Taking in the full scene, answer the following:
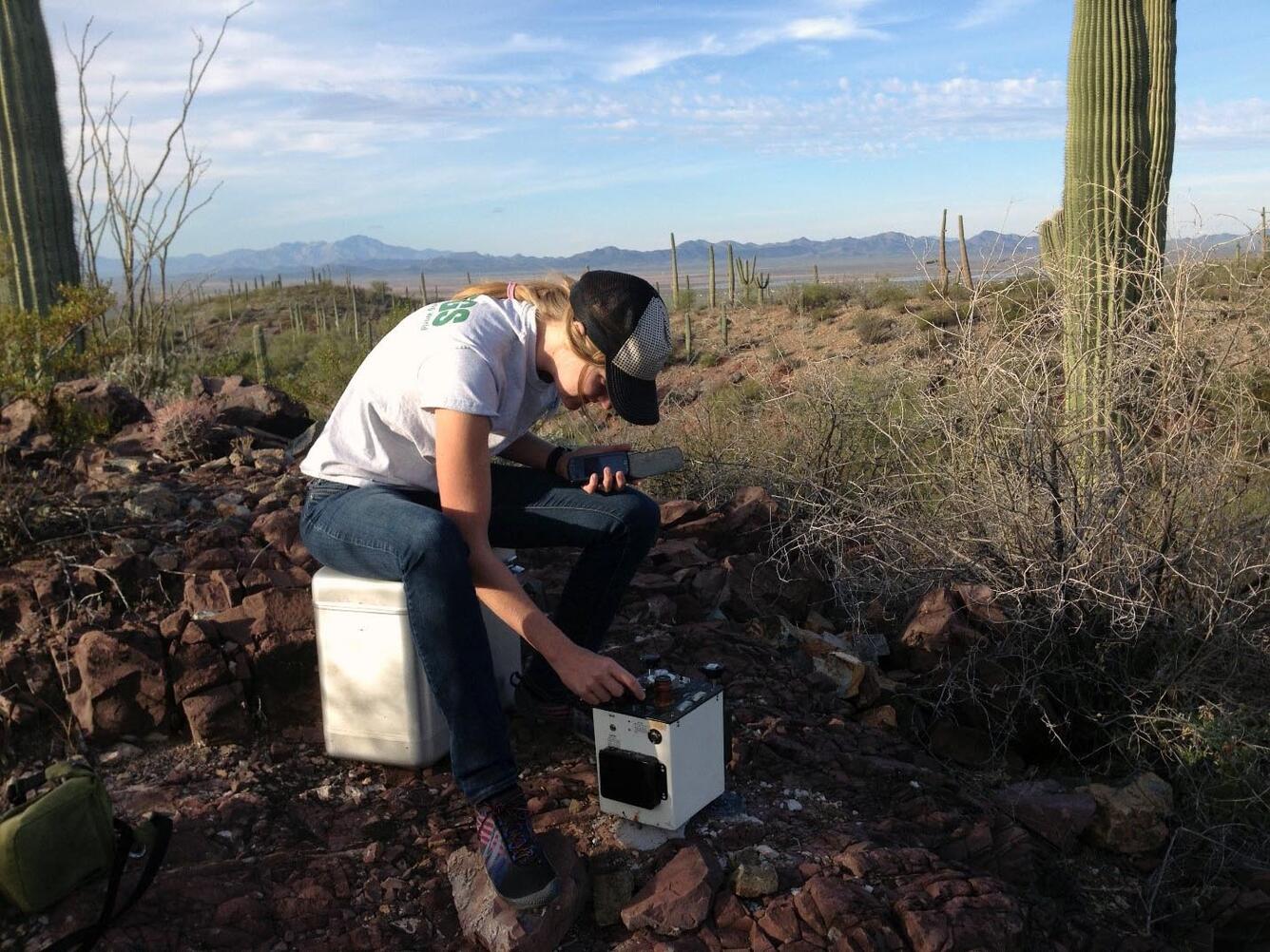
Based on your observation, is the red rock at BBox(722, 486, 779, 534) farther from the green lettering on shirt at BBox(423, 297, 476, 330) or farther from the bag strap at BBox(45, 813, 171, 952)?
the bag strap at BBox(45, 813, 171, 952)

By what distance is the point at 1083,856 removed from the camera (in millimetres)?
3287

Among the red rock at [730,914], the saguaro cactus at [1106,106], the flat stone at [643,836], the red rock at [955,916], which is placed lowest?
the red rock at [955,916]

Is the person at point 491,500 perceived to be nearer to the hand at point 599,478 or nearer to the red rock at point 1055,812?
the hand at point 599,478

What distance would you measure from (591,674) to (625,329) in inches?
31.8

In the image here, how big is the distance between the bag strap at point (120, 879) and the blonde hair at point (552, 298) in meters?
1.46

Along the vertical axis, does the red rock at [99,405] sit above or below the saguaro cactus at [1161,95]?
below

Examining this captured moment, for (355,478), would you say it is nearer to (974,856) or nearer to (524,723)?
(524,723)

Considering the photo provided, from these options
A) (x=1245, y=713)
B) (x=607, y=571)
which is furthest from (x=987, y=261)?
(x=607, y=571)

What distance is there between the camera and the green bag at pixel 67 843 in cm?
237

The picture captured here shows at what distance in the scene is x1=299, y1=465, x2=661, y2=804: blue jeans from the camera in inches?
102

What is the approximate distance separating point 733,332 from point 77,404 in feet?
48.5

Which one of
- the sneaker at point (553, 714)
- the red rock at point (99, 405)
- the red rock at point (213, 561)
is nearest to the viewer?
the sneaker at point (553, 714)

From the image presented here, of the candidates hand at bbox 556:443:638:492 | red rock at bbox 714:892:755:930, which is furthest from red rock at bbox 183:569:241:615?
red rock at bbox 714:892:755:930

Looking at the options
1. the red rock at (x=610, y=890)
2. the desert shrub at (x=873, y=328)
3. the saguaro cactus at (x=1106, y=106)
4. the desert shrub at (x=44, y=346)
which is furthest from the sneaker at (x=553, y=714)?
the desert shrub at (x=873, y=328)
